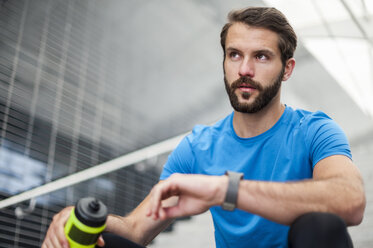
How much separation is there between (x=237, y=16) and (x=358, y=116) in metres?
8.86

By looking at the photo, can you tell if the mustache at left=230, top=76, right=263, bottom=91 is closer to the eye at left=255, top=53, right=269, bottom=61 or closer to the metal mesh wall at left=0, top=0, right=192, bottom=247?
the eye at left=255, top=53, right=269, bottom=61

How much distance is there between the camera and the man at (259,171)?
3.35ft

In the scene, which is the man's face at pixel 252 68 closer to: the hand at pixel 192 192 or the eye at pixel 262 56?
the eye at pixel 262 56

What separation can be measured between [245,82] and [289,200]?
58 centimetres

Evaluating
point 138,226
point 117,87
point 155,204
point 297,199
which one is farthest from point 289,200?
point 117,87

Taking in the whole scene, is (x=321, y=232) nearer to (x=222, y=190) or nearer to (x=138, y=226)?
(x=222, y=190)

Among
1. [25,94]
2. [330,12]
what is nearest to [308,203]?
[25,94]

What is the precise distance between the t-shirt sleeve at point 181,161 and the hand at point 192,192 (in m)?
0.56

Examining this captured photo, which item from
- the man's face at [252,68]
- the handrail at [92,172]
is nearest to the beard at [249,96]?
the man's face at [252,68]

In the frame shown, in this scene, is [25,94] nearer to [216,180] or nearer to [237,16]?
[237,16]

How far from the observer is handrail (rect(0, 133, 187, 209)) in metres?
3.12

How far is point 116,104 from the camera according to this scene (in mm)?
5148

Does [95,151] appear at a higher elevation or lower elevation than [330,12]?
lower

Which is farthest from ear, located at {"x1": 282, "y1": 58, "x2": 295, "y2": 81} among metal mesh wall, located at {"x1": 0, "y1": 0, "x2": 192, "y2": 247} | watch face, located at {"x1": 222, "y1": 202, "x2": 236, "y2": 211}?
metal mesh wall, located at {"x1": 0, "y1": 0, "x2": 192, "y2": 247}
